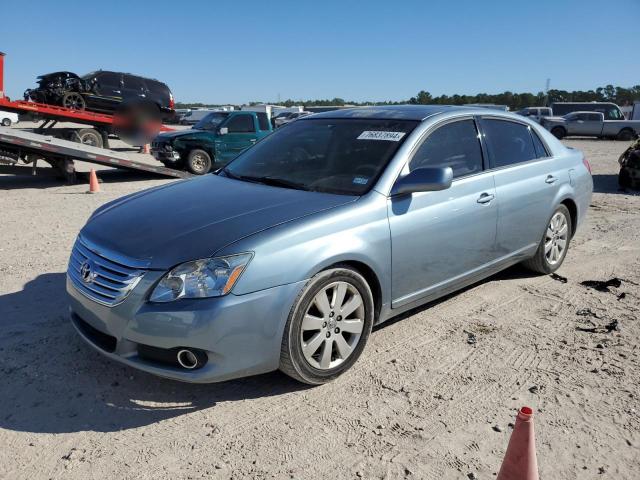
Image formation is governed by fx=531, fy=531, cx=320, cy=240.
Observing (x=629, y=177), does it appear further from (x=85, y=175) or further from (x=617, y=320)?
(x=85, y=175)

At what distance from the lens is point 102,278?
3.05 metres

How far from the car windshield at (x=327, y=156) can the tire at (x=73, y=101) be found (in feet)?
55.8

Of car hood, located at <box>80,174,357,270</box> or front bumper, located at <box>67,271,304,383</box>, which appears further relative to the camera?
car hood, located at <box>80,174,357,270</box>

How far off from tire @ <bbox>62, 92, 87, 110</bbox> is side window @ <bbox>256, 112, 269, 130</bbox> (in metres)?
8.73

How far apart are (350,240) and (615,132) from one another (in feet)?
103

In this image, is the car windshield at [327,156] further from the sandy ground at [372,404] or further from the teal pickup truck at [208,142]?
the teal pickup truck at [208,142]

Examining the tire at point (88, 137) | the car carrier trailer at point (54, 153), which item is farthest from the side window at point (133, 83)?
the car carrier trailer at point (54, 153)

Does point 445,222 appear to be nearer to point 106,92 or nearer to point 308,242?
point 308,242

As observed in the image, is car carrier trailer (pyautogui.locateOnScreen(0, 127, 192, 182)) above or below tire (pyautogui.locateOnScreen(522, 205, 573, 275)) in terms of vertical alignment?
above

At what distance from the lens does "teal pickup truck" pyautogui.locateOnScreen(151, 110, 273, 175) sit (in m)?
12.8

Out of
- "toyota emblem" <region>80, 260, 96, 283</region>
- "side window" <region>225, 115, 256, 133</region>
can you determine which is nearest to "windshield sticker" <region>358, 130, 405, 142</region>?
"toyota emblem" <region>80, 260, 96, 283</region>

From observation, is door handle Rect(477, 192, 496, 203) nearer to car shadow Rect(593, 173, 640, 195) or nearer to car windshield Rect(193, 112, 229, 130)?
car shadow Rect(593, 173, 640, 195)

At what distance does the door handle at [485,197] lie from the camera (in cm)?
417

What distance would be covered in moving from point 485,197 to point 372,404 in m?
2.00
